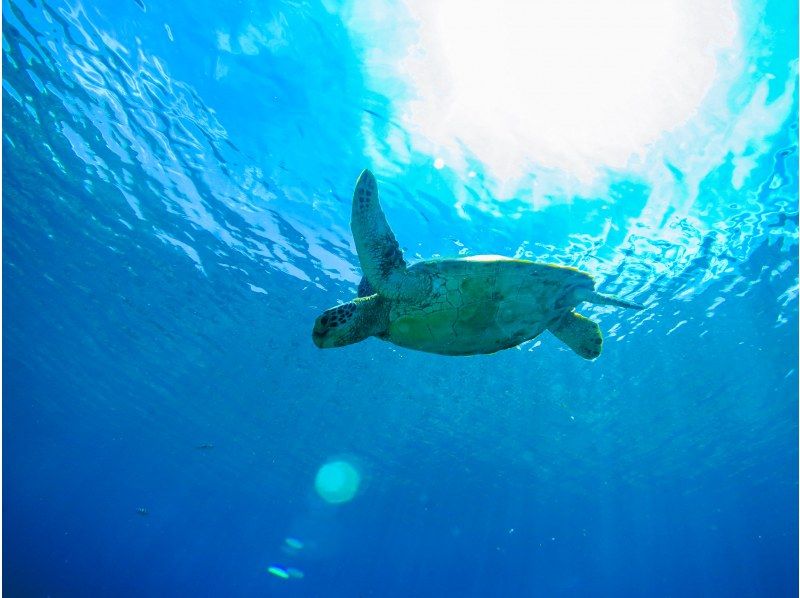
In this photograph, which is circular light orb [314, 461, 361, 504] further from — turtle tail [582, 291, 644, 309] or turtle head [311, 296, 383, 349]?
turtle tail [582, 291, 644, 309]

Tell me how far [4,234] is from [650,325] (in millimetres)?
23239

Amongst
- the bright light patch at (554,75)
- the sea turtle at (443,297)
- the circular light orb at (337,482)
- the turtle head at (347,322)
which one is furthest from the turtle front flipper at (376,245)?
the circular light orb at (337,482)

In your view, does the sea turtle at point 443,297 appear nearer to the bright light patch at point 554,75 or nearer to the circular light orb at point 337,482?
the bright light patch at point 554,75

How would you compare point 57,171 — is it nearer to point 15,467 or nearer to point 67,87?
point 67,87

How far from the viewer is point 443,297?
545 cm

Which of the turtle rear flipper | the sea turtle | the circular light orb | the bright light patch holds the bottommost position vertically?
the sea turtle

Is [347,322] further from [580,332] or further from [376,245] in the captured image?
[580,332]

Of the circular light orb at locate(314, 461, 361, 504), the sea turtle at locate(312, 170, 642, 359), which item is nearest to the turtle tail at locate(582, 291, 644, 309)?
the sea turtle at locate(312, 170, 642, 359)

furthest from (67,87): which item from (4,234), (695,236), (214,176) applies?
(695,236)

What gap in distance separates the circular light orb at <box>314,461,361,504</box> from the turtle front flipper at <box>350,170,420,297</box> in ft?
102

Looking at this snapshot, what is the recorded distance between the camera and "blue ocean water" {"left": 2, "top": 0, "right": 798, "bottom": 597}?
7918 millimetres

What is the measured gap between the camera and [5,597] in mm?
25484

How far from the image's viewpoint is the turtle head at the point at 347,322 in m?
5.46

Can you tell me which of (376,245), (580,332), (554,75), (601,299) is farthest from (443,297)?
(554,75)
